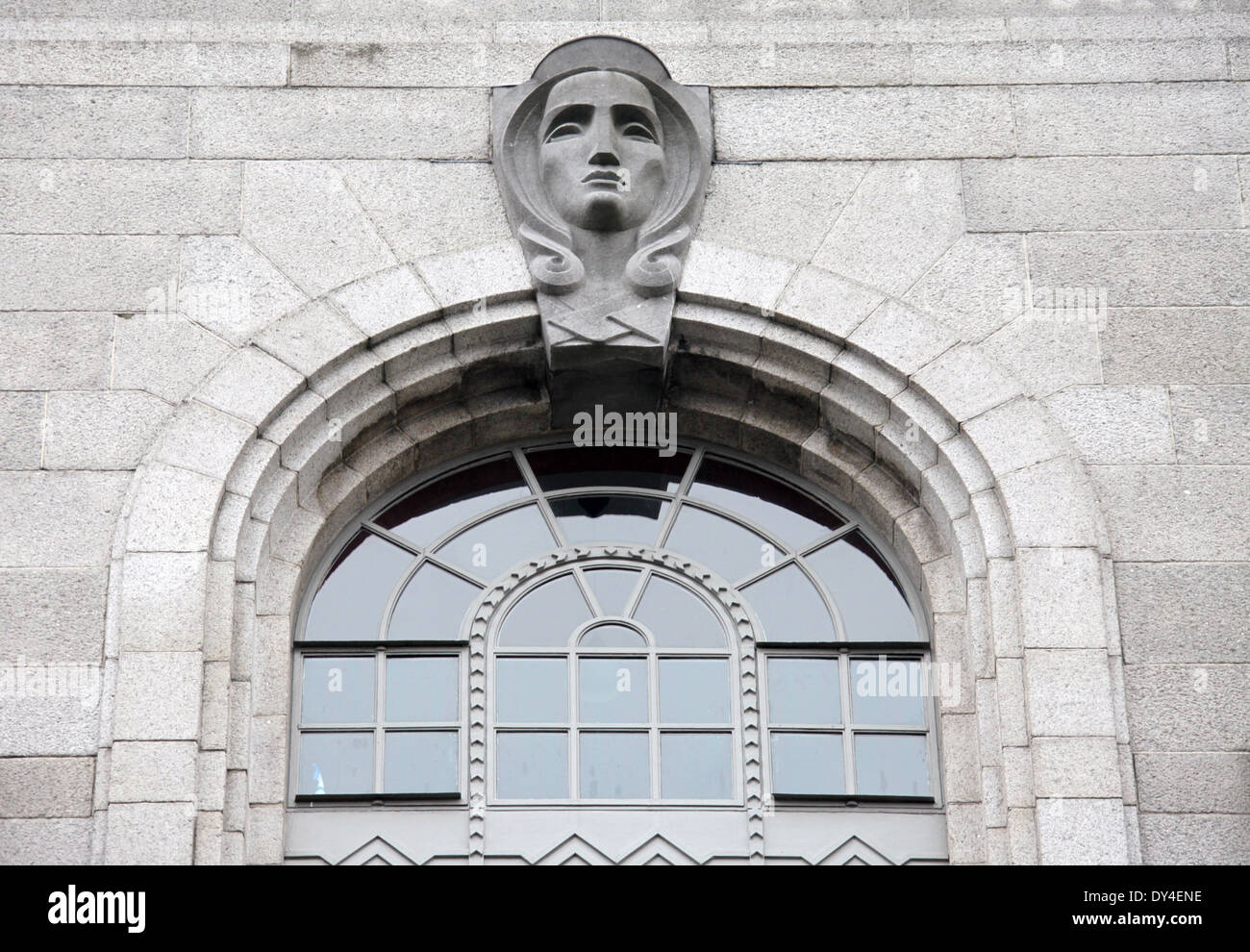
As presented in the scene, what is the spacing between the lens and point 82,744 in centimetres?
1187

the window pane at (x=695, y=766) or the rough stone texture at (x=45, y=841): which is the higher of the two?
the window pane at (x=695, y=766)

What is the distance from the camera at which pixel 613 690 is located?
42.4 feet

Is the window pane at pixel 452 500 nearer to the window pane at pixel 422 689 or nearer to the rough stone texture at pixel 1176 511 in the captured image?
the window pane at pixel 422 689

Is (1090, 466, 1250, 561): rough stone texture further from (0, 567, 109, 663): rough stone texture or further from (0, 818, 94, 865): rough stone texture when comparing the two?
(0, 818, 94, 865): rough stone texture

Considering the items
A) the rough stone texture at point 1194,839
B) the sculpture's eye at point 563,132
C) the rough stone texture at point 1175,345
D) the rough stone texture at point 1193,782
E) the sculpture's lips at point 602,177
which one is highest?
the sculpture's eye at point 563,132

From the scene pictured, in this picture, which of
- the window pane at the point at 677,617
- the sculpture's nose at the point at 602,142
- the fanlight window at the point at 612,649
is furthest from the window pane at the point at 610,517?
the sculpture's nose at the point at 602,142

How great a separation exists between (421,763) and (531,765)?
0.57 metres

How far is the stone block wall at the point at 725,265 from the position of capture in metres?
12.0

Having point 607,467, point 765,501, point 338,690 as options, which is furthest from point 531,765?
point 765,501

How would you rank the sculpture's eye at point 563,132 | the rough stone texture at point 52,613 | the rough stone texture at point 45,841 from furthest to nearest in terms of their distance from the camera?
the sculpture's eye at point 563,132, the rough stone texture at point 52,613, the rough stone texture at point 45,841

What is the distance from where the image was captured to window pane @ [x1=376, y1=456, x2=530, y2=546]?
13617mm

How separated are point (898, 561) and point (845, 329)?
1.32 metres

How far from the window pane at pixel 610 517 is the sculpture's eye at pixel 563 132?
2037 millimetres

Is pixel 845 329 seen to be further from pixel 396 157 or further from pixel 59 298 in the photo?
pixel 59 298
